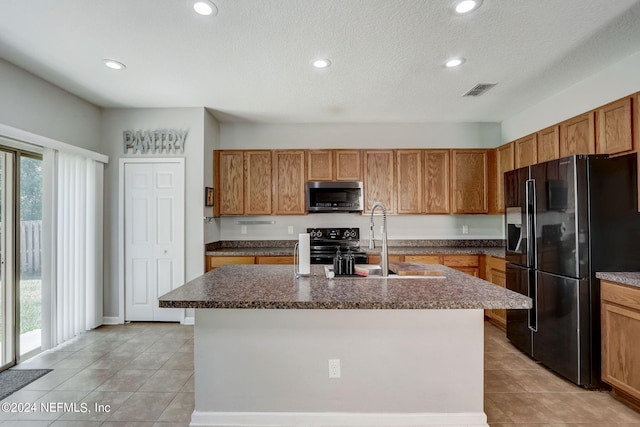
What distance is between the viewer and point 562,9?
6.44 feet

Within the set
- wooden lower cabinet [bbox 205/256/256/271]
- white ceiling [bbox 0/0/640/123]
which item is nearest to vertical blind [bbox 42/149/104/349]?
white ceiling [bbox 0/0/640/123]

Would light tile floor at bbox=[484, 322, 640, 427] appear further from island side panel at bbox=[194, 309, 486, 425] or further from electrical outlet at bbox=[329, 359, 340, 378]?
electrical outlet at bbox=[329, 359, 340, 378]

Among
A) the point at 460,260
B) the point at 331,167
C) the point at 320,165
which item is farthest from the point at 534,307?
the point at 320,165

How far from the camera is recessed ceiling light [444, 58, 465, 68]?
8.49ft

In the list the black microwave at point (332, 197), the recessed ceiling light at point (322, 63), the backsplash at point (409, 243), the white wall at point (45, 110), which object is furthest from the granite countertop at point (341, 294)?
the white wall at point (45, 110)

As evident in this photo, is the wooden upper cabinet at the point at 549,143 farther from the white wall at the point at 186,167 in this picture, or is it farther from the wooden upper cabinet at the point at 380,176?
the white wall at the point at 186,167

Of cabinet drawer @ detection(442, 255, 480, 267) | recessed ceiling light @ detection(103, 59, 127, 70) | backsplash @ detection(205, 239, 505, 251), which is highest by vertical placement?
recessed ceiling light @ detection(103, 59, 127, 70)

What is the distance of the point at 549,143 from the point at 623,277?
1.51m

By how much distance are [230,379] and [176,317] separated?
2302mm

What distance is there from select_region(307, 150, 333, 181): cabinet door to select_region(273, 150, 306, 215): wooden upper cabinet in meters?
0.10

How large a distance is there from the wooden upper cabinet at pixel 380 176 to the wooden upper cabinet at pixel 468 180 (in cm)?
84

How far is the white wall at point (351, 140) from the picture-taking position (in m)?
4.40

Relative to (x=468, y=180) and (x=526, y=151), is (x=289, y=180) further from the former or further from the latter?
(x=526, y=151)

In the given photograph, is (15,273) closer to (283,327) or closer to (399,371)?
(283,327)
